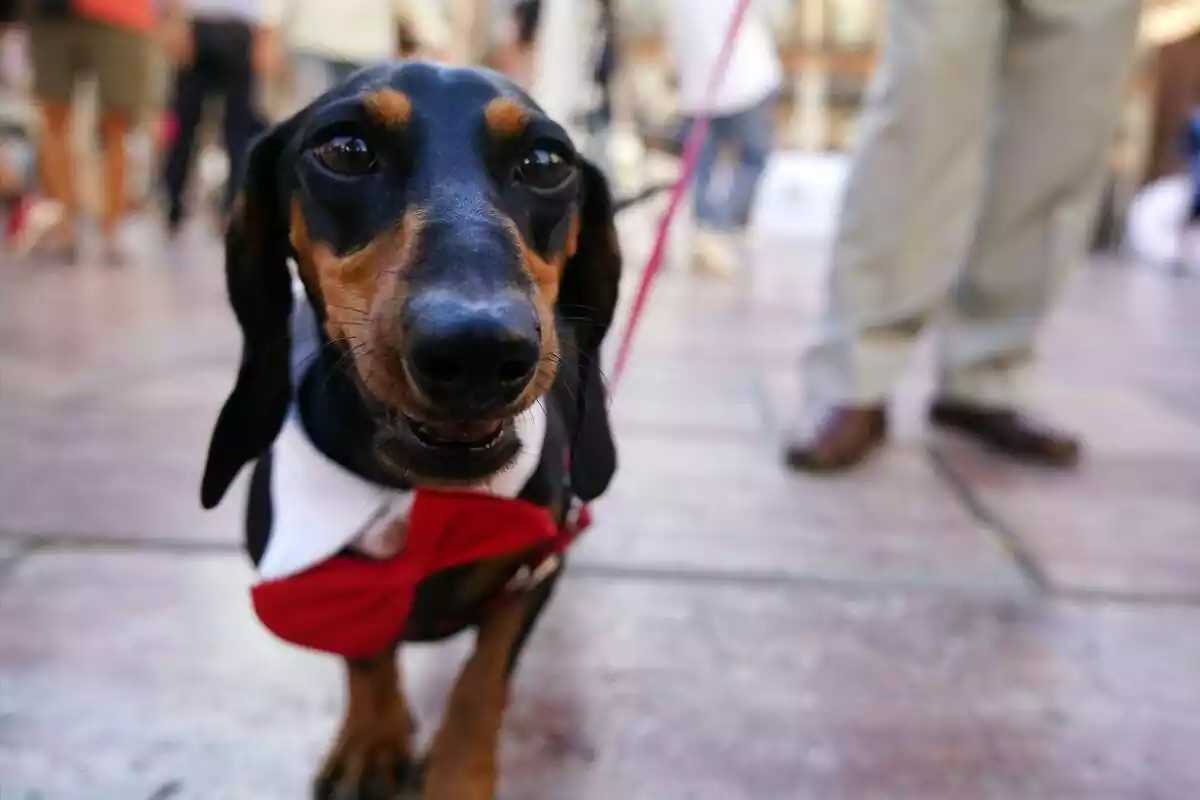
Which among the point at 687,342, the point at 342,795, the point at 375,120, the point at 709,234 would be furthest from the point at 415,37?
the point at 342,795

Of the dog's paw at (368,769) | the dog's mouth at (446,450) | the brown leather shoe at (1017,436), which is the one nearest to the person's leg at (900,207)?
the brown leather shoe at (1017,436)

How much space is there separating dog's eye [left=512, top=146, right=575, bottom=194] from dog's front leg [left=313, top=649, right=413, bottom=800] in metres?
0.58

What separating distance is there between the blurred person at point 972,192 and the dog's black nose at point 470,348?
1677mm

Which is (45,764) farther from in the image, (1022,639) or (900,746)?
(1022,639)

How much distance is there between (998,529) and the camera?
7.31ft

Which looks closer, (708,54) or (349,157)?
(349,157)

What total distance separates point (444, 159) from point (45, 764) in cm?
83

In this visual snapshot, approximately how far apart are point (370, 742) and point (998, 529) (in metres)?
1.41

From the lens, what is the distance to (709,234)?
7.43 metres

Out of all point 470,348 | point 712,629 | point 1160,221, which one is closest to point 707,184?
point 1160,221

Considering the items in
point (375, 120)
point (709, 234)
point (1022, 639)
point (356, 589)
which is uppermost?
point (375, 120)

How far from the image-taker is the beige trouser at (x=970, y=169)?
7.93 ft

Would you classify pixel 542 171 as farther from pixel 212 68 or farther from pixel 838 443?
pixel 212 68

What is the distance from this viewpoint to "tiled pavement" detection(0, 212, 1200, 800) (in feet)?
4.40
